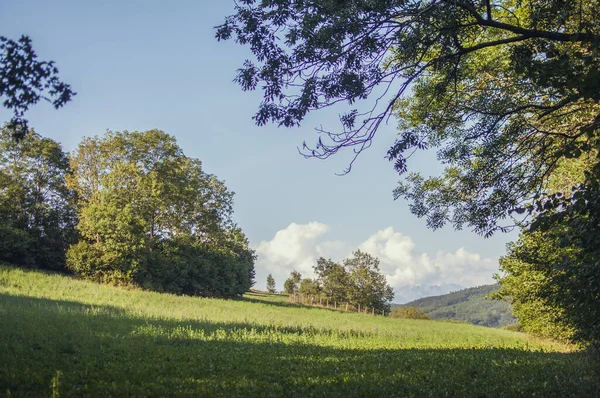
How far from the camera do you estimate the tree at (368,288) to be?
77.6m

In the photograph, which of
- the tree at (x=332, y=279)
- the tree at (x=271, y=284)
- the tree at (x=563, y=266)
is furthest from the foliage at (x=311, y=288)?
the tree at (x=563, y=266)

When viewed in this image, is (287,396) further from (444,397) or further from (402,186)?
(402,186)

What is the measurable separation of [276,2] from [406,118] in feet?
24.3

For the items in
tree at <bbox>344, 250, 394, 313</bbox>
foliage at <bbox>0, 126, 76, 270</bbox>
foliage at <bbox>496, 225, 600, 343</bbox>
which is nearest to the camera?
foliage at <bbox>496, 225, 600, 343</bbox>

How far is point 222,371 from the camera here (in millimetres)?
9039

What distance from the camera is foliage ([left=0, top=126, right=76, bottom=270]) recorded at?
38281 mm

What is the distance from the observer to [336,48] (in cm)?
761

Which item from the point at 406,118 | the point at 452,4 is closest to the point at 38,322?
the point at 406,118

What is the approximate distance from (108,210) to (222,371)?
34.2 m

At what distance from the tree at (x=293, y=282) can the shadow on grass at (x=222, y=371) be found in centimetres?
10351

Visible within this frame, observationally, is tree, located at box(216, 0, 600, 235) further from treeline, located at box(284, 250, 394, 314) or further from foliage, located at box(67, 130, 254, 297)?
treeline, located at box(284, 250, 394, 314)

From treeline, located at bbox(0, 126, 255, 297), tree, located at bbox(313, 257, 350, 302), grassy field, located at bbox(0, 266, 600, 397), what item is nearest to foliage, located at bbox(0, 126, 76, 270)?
treeline, located at bbox(0, 126, 255, 297)

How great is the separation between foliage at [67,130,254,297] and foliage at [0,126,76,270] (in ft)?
7.92

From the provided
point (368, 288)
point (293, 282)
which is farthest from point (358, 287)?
point (293, 282)
